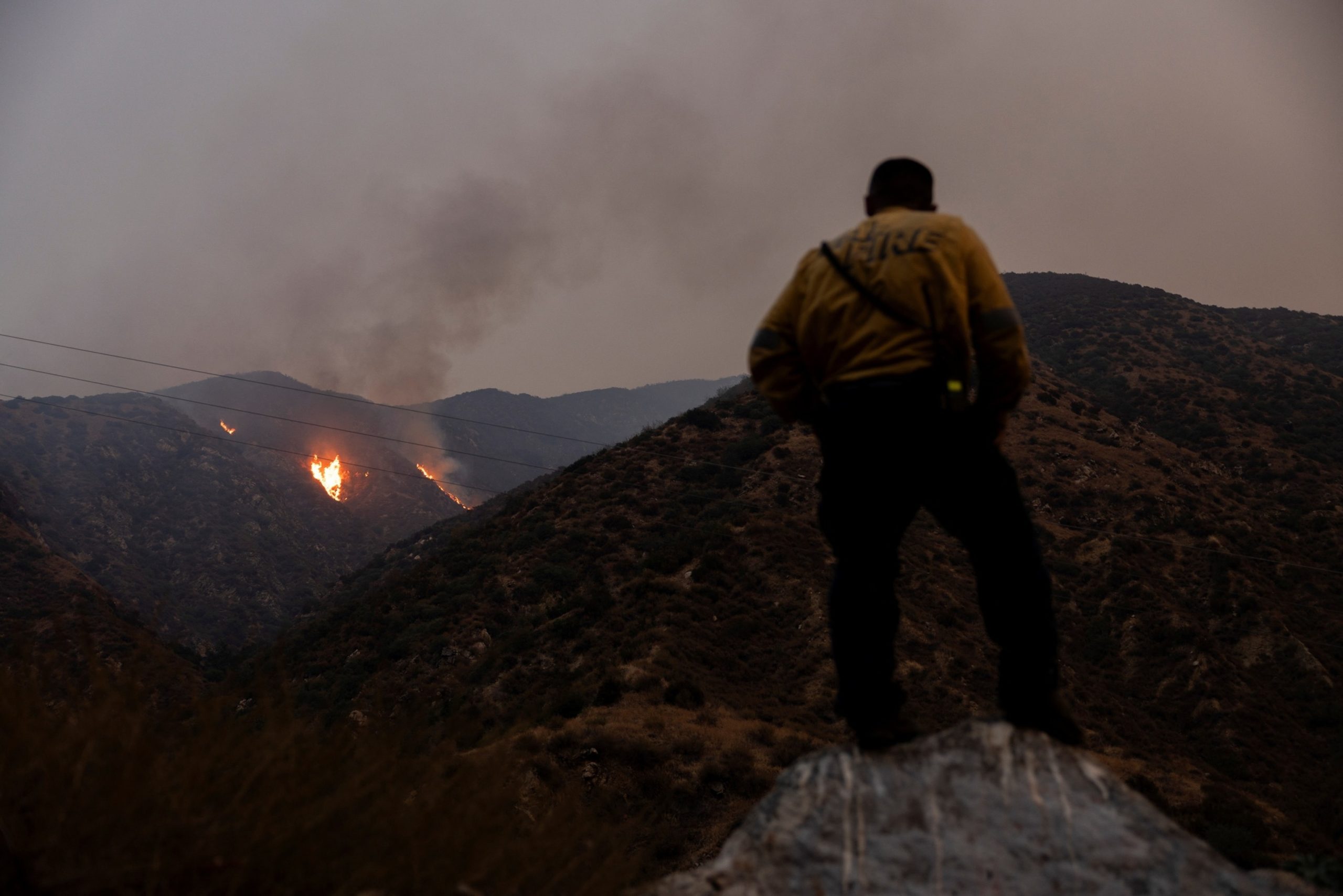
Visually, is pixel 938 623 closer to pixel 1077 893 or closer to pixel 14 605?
pixel 1077 893

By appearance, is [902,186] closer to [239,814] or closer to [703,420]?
[239,814]

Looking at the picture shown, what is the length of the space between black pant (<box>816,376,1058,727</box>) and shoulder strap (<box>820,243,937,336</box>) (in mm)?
199

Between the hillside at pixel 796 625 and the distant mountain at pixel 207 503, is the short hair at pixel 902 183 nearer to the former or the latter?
the hillside at pixel 796 625

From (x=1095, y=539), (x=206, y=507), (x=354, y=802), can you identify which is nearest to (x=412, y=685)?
(x=354, y=802)

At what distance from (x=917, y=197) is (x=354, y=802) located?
318cm

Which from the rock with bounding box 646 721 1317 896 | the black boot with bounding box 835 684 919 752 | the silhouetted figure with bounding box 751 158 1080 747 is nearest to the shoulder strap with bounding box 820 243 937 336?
the silhouetted figure with bounding box 751 158 1080 747

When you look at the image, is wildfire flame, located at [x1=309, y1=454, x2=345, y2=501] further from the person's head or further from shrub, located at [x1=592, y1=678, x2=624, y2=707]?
the person's head

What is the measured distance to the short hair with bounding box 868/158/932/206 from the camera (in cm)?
305

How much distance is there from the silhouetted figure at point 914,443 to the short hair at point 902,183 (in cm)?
28

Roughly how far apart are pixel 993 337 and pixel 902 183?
2.79 ft

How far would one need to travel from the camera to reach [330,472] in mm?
121250

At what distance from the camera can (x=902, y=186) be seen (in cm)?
305

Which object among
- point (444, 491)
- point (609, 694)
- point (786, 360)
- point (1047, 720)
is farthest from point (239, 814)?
point (444, 491)

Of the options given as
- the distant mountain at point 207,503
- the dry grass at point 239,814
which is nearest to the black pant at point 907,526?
the dry grass at point 239,814
